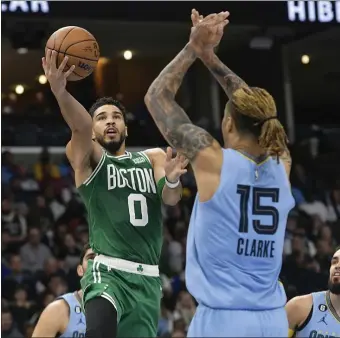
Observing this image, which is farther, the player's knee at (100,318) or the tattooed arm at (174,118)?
the player's knee at (100,318)

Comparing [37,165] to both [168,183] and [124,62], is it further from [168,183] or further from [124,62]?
[168,183]

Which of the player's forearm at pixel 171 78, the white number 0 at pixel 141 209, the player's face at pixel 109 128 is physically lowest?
the white number 0 at pixel 141 209

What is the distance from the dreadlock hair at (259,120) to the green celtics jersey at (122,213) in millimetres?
1867

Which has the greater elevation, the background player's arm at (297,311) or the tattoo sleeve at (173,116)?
the tattoo sleeve at (173,116)

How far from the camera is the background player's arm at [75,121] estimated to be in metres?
5.33

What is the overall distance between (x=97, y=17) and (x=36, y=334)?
7360 millimetres

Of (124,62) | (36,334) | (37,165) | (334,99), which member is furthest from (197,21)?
(334,99)

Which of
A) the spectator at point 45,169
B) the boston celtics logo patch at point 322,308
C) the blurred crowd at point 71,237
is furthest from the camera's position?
the spectator at point 45,169

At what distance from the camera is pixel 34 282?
13047 mm

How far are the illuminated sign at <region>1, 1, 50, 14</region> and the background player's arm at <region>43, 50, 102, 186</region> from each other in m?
7.38

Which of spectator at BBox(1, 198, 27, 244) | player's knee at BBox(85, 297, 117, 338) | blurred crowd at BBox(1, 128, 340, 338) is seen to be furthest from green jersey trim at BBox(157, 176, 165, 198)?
spectator at BBox(1, 198, 27, 244)

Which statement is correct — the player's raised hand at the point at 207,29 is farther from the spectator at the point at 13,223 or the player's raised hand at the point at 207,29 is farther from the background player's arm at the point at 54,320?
the spectator at the point at 13,223

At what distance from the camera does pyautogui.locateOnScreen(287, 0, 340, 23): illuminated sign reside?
13969 millimetres

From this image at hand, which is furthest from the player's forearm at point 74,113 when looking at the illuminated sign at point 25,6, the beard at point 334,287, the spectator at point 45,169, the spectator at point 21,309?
the spectator at point 45,169
